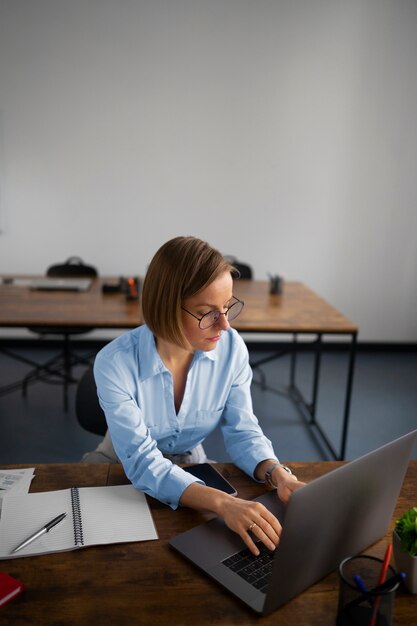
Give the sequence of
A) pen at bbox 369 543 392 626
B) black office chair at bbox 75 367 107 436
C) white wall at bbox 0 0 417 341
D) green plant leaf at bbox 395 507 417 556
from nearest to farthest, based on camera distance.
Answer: pen at bbox 369 543 392 626, green plant leaf at bbox 395 507 417 556, black office chair at bbox 75 367 107 436, white wall at bbox 0 0 417 341

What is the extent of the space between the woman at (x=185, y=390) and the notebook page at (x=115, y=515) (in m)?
0.04

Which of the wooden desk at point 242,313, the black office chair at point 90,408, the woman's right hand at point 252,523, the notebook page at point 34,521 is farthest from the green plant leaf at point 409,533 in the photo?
the wooden desk at point 242,313

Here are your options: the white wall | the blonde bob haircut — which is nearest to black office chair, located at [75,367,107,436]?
the blonde bob haircut

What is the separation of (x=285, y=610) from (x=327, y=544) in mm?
133

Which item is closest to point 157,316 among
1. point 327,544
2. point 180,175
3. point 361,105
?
point 327,544

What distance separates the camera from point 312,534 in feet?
2.80

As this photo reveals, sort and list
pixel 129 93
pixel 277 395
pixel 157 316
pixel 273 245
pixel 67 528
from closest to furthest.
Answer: pixel 67 528
pixel 157 316
pixel 277 395
pixel 129 93
pixel 273 245

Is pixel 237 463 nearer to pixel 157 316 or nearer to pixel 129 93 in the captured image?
pixel 157 316

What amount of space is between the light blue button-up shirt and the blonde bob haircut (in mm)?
135

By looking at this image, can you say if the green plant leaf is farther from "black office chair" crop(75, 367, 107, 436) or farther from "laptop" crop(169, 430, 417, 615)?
"black office chair" crop(75, 367, 107, 436)

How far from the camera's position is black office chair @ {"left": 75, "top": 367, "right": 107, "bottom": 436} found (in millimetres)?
1861

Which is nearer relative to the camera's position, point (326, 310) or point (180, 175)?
point (326, 310)

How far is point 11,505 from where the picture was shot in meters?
1.16

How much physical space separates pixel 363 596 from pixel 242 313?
211 cm
